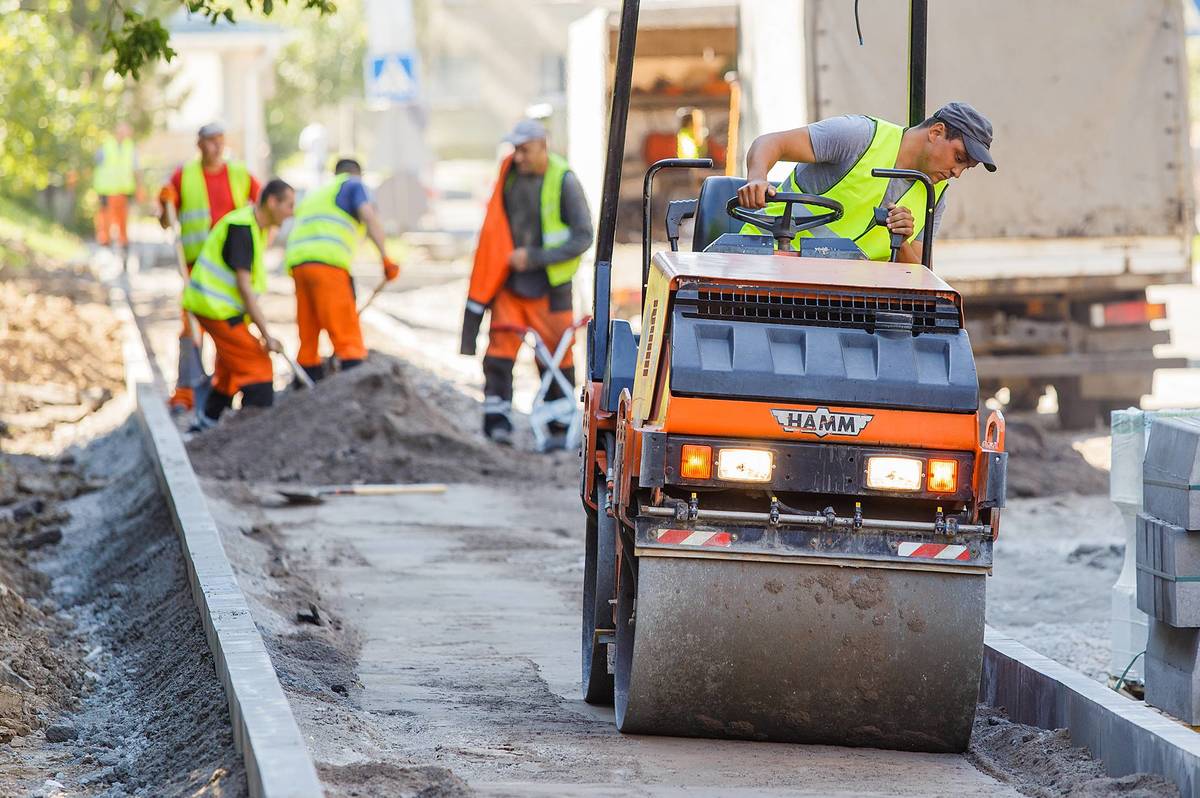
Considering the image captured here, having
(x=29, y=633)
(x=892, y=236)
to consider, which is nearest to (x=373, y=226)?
(x=29, y=633)

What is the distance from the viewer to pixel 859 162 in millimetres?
6820

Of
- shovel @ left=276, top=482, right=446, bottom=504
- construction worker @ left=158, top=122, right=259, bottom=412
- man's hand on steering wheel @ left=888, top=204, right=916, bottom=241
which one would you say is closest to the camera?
man's hand on steering wheel @ left=888, top=204, right=916, bottom=241

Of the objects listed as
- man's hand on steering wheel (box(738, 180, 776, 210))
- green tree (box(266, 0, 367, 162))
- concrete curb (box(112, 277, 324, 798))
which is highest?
green tree (box(266, 0, 367, 162))

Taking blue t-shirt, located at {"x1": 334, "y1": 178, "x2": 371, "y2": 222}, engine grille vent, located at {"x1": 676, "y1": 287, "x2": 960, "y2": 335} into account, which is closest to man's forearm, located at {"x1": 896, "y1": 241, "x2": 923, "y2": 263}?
engine grille vent, located at {"x1": 676, "y1": 287, "x2": 960, "y2": 335}

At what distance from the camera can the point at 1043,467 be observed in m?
12.8

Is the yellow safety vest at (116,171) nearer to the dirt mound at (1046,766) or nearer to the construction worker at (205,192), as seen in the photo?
the construction worker at (205,192)

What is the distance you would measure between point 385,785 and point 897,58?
32.0 feet

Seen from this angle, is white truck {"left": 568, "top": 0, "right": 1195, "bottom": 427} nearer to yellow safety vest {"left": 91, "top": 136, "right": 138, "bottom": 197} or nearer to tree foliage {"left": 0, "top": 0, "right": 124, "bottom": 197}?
tree foliage {"left": 0, "top": 0, "right": 124, "bottom": 197}

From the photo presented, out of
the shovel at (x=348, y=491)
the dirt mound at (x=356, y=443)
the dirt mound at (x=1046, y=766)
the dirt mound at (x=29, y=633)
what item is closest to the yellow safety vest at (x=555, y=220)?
the dirt mound at (x=356, y=443)

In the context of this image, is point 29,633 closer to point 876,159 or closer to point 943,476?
point 876,159

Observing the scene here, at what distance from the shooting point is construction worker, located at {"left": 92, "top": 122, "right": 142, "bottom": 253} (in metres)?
28.8

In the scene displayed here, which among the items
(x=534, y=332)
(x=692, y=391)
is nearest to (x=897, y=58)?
(x=534, y=332)

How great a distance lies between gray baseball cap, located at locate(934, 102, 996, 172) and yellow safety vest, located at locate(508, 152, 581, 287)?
6812mm

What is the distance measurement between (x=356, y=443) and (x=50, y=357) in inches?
233
